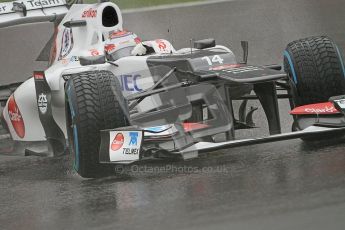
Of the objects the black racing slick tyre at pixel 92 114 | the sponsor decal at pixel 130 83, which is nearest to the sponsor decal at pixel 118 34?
the sponsor decal at pixel 130 83

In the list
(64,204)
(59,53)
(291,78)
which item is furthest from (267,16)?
(64,204)

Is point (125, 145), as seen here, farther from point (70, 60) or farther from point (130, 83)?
point (70, 60)

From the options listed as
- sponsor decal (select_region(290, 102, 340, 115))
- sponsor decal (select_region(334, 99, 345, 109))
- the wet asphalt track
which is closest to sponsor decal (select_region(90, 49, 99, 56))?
the wet asphalt track

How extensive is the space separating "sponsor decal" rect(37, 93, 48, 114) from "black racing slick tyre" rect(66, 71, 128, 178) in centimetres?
119

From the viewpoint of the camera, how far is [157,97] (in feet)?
29.0

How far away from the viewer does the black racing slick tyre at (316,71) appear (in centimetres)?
909

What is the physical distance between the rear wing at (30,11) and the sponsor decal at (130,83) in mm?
2130

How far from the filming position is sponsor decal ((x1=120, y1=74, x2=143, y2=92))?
31.1 ft

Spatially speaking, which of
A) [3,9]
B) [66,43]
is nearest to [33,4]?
[3,9]

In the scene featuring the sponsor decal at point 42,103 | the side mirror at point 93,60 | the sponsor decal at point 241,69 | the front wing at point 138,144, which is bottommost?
the front wing at point 138,144

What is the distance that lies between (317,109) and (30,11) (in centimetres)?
408

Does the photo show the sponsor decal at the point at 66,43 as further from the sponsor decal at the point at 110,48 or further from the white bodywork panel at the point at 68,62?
the sponsor decal at the point at 110,48

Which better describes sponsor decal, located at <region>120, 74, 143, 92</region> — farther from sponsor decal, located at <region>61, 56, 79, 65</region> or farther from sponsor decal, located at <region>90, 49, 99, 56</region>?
sponsor decal, located at <region>61, 56, 79, 65</region>

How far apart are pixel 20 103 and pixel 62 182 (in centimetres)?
186
